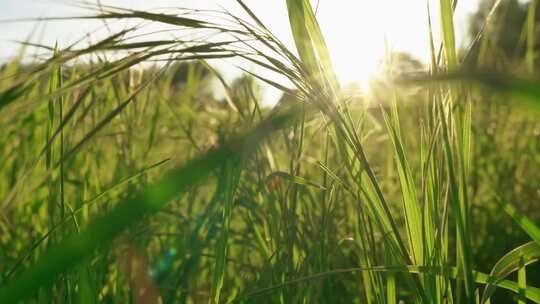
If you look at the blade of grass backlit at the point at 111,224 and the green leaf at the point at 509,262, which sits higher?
the blade of grass backlit at the point at 111,224

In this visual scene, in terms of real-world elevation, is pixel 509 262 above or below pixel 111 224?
below

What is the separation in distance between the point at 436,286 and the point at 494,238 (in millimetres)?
1300

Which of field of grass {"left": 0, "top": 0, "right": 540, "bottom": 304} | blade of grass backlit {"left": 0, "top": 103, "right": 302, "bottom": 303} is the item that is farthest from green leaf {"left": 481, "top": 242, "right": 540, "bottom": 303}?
blade of grass backlit {"left": 0, "top": 103, "right": 302, "bottom": 303}

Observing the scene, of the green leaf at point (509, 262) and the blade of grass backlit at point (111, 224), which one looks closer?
the blade of grass backlit at point (111, 224)

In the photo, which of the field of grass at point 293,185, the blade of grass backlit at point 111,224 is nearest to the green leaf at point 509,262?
the field of grass at point 293,185

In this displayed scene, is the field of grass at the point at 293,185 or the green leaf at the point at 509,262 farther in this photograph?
the green leaf at the point at 509,262

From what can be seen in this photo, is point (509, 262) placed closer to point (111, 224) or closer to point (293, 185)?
point (293, 185)

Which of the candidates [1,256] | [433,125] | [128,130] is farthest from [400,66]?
[1,256]

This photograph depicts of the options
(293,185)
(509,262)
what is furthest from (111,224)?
(293,185)

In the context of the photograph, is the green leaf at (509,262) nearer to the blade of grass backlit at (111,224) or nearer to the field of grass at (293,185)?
the field of grass at (293,185)

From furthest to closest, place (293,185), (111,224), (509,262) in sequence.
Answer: (293,185)
(509,262)
(111,224)

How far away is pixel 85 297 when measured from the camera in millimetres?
922

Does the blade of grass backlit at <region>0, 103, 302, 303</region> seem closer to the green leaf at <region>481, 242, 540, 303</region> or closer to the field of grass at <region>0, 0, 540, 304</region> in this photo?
the field of grass at <region>0, 0, 540, 304</region>

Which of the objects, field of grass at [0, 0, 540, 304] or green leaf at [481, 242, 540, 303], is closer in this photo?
field of grass at [0, 0, 540, 304]
